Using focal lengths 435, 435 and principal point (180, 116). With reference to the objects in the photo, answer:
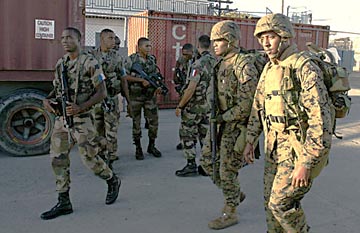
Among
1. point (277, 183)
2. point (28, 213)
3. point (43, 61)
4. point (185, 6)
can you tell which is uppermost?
point (185, 6)

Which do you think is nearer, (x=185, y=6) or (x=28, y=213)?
(x=28, y=213)

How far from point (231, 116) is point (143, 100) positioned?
114 inches

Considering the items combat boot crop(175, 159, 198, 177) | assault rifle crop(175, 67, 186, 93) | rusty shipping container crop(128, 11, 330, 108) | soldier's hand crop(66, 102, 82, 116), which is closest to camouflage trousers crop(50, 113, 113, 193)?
soldier's hand crop(66, 102, 82, 116)

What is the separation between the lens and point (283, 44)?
274cm

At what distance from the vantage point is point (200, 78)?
516cm

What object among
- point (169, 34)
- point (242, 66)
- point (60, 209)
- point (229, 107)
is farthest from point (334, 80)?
point (169, 34)

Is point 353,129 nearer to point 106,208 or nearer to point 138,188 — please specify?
point 138,188

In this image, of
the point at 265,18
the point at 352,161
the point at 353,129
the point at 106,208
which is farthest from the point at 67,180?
the point at 353,129

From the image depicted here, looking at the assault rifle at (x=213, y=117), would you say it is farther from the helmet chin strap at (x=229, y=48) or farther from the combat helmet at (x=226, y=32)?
the combat helmet at (x=226, y=32)

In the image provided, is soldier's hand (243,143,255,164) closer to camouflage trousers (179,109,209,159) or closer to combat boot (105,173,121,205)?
combat boot (105,173,121,205)

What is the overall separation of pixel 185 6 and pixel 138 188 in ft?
84.2

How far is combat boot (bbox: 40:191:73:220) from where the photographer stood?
391 centimetres

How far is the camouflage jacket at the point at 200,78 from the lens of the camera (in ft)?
16.2

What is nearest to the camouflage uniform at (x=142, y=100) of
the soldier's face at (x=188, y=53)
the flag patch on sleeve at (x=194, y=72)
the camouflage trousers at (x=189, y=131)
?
the soldier's face at (x=188, y=53)
